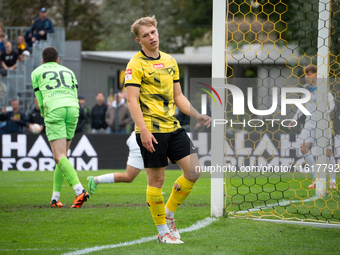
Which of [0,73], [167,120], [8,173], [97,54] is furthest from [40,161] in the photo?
[97,54]

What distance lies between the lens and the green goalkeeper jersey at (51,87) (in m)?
5.80

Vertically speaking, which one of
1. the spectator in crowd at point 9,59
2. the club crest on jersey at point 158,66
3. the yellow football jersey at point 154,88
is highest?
the spectator in crowd at point 9,59

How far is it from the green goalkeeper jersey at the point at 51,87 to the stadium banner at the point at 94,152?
521 centimetres

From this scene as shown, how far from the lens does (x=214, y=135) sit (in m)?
4.90

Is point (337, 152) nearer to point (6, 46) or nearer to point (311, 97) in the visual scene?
point (311, 97)

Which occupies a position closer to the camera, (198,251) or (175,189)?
(198,251)

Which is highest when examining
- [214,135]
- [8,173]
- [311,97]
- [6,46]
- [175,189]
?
[6,46]

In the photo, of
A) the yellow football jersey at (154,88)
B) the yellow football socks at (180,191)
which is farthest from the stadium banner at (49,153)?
the yellow football jersey at (154,88)

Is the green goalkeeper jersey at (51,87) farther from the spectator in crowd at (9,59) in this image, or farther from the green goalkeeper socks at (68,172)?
the spectator in crowd at (9,59)

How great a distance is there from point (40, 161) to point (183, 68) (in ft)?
56.8

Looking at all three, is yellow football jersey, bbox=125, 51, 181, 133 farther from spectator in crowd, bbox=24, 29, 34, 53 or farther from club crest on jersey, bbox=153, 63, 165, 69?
spectator in crowd, bbox=24, 29, 34, 53

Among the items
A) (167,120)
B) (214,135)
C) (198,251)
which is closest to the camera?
(198,251)

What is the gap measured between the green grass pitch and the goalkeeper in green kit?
379 millimetres

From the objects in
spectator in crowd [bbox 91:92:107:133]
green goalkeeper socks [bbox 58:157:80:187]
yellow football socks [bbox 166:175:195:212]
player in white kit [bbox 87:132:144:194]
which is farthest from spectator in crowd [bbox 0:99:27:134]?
yellow football socks [bbox 166:175:195:212]
